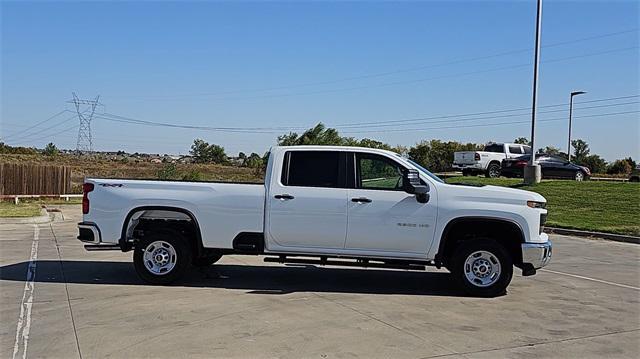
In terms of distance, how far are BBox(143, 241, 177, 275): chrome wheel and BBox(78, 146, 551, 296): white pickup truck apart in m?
0.01

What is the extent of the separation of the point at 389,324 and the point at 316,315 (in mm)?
896

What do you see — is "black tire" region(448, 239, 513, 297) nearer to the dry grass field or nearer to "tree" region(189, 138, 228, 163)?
the dry grass field

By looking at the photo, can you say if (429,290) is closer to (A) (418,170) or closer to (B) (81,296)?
(A) (418,170)

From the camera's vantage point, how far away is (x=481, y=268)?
347 inches

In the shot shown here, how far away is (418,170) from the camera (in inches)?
355

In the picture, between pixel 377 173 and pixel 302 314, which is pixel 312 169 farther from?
pixel 302 314

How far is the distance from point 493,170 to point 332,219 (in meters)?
25.1

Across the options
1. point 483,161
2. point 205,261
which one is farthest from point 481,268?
point 483,161

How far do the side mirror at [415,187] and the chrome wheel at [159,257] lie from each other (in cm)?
349

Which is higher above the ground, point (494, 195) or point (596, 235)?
point (494, 195)

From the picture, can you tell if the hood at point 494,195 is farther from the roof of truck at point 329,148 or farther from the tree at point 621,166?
the tree at point 621,166

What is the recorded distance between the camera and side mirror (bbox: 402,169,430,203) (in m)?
8.66

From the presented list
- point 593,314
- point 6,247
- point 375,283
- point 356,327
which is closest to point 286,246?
point 375,283

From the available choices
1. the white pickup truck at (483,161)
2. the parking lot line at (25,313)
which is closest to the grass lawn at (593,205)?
the white pickup truck at (483,161)
